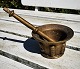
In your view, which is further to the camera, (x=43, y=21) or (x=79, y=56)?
(x=43, y=21)

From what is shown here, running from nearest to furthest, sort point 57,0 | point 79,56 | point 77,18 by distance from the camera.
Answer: point 79,56, point 77,18, point 57,0

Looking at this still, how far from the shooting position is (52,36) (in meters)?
2.19

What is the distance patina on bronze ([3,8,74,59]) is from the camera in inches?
76.7

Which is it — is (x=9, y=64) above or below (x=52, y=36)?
below

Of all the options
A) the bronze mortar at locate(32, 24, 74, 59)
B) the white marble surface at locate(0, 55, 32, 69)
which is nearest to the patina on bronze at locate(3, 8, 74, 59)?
the bronze mortar at locate(32, 24, 74, 59)

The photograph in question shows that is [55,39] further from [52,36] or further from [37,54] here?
[37,54]

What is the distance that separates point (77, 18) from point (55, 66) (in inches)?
49.1

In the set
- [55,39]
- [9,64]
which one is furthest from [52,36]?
[9,64]

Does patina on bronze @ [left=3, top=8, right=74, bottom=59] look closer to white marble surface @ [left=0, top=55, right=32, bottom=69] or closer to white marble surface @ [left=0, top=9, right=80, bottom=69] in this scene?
white marble surface @ [left=0, top=9, right=80, bottom=69]

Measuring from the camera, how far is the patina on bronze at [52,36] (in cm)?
195

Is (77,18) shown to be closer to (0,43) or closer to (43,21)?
(43,21)

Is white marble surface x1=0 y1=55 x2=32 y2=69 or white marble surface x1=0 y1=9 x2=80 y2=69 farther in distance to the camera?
white marble surface x1=0 y1=55 x2=32 y2=69

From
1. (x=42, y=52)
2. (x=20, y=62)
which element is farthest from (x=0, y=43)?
(x=42, y=52)

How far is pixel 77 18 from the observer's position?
9.98ft
